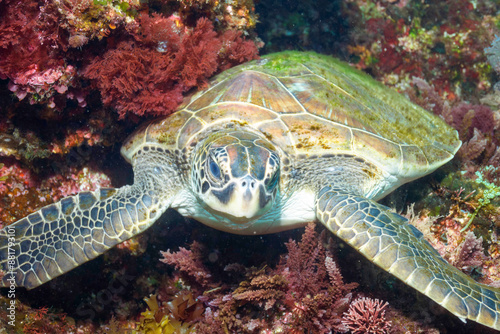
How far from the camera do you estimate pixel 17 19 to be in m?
2.50

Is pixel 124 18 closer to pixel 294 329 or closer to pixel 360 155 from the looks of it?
pixel 360 155

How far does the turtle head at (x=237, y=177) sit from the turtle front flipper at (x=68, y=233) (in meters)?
0.63

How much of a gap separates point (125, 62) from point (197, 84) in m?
0.78

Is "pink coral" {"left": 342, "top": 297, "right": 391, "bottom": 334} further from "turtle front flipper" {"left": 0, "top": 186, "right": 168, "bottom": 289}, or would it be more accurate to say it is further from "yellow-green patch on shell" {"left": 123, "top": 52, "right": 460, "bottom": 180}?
"turtle front flipper" {"left": 0, "top": 186, "right": 168, "bottom": 289}

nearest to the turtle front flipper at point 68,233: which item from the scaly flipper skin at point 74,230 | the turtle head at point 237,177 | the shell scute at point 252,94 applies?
the scaly flipper skin at point 74,230

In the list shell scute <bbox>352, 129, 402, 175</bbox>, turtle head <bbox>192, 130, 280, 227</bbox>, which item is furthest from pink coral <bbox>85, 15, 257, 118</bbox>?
shell scute <bbox>352, 129, 402, 175</bbox>

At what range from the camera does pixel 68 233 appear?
2609mm

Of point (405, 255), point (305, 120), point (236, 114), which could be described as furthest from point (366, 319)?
point (236, 114)

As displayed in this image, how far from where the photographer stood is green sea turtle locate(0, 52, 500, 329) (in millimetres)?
2242

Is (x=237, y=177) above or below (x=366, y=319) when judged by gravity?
above

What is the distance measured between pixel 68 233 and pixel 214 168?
142 cm

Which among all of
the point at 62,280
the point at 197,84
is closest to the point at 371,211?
the point at 197,84

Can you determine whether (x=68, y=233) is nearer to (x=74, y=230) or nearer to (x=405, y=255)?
(x=74, y=230)

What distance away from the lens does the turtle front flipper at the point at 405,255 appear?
2045mm
